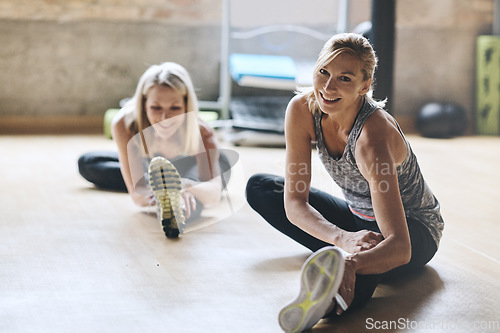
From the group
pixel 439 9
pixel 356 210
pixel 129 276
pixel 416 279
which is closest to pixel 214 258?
pixel 129 276

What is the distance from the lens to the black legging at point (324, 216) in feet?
5.35

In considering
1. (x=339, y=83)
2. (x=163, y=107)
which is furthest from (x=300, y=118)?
(x=163, y=107)

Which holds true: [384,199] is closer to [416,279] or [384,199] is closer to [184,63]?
[416,279]

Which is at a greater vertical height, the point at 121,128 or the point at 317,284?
the point at 121,128

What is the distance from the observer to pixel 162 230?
7.05 feet

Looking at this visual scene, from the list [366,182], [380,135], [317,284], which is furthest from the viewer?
[366,182]

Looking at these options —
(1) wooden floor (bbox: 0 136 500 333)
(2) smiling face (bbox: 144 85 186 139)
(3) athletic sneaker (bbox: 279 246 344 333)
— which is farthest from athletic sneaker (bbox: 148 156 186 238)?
(3) athletic sneaker (bbox: 279 246 344 333)

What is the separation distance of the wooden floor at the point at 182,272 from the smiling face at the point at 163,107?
1.11 ft

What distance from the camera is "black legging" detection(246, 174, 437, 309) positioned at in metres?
1.63

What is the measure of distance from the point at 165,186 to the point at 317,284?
0.78 meters

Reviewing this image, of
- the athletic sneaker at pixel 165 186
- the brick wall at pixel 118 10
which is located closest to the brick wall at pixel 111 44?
the brick wall at pixel 118 10

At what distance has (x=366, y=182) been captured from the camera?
157cm

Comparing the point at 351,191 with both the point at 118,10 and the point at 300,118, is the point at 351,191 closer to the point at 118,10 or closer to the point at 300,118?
the point at 300,118

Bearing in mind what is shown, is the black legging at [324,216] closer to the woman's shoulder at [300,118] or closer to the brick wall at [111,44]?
the woman's shoulder at [300,118]
